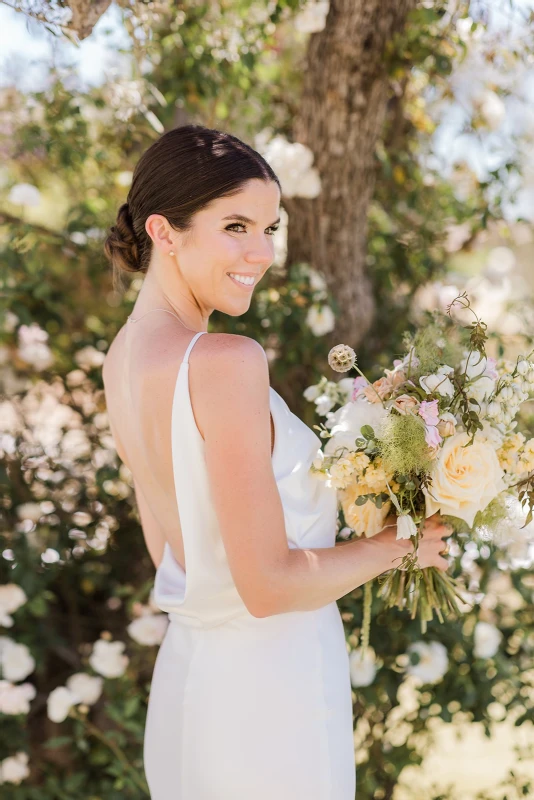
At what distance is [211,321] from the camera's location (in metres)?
3.01

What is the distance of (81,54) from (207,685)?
2.24m

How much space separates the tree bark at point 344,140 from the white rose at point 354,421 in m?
1.48

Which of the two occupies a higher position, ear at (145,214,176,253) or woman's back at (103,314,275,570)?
ear at (145,214,176,253)

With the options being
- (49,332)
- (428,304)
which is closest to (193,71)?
(49,332)

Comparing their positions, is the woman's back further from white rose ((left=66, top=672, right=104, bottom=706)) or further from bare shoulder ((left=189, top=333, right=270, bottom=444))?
white rose ((left=66, top=672, right=104, bottom=706))

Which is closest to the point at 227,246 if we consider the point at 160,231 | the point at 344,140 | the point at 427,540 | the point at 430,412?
the point at 160,231

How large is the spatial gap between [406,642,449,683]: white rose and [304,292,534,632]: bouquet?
1.18 m

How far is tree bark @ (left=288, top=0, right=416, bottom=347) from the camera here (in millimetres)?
2811

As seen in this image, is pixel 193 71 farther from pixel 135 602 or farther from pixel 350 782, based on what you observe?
pixel 350 782

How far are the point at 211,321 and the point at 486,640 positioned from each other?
1.51 metres

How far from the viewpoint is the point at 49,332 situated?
123 inches

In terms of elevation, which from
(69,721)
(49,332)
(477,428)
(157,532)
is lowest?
(69,721)

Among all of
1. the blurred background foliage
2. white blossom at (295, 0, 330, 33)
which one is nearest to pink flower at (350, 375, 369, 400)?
the blurred background foliage

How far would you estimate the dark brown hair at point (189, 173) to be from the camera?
1.61m
